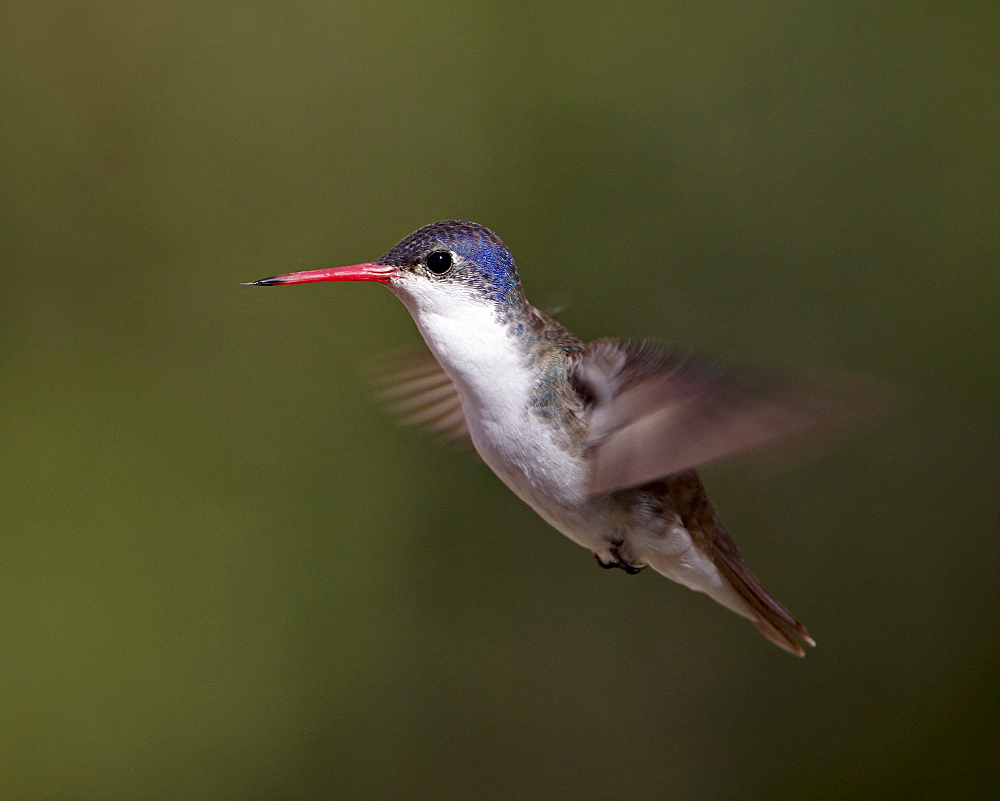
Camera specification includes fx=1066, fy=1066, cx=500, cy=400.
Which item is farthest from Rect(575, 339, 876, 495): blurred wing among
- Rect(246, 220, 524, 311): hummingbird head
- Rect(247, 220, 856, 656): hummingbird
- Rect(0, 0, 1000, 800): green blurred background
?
Rect(0, 0, 1000, 800): green blurred background

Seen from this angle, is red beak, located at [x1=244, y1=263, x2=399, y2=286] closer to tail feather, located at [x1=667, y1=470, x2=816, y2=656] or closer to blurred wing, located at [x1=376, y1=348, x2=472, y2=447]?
blurred wing, located at [x1=376, y1=348, x2=472, y2=447]

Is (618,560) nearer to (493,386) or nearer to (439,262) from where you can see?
(493,386)

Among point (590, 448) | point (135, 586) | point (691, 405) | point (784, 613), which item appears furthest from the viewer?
point (135, 586)

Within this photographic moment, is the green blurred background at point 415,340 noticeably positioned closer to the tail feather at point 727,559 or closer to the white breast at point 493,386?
the tail feather at point 727,559

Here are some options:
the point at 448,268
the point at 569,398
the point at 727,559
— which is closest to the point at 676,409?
the point at 569,398

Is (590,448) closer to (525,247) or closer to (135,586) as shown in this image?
(525,247)

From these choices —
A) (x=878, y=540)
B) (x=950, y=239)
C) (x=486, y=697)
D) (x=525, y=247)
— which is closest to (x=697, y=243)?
(x=525, y=247)
